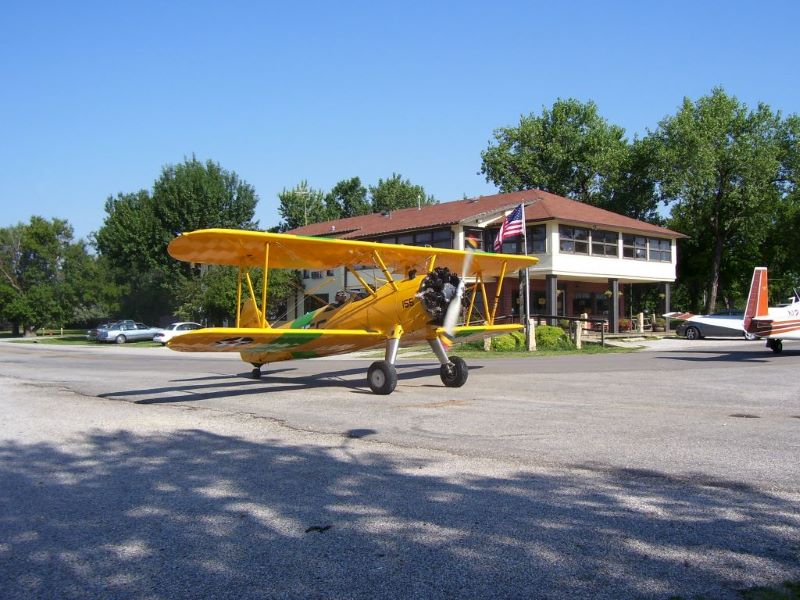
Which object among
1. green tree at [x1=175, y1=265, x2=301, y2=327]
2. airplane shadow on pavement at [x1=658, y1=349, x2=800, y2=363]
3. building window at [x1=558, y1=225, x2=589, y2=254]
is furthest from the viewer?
green tree at [x1=175, y1=265, x2=301, y2=327]

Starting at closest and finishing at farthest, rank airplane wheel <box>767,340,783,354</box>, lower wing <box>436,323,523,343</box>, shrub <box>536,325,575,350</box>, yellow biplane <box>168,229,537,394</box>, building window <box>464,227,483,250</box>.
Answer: yellow biplane <box>168,229,537,394</box> → lower wing <box>436,323,523,343</box> → airplane wheel <box>767,340,783,354</box> → shrub <box>536,325,575,350</box> → building window <box>464,227,483,250</box>

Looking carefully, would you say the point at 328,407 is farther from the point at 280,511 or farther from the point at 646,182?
the point at 646,182

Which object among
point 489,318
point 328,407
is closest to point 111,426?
point 328,407

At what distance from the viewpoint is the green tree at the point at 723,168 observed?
44312 millimetres

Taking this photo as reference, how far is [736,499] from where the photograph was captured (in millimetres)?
5688

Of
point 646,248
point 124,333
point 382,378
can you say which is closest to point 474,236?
point 646,248

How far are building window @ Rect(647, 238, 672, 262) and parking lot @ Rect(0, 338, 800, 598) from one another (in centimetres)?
2891

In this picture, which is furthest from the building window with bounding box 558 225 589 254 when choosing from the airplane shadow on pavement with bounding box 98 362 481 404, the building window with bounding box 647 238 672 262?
the airplane shadow on pavement with bounding box 98 362 481 404

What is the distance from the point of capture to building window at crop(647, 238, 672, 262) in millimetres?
40062

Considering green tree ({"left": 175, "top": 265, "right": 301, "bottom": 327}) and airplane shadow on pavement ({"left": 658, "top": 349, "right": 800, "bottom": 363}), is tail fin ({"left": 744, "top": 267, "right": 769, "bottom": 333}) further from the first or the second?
green tree ({"left": 175, "top": 265, "right": 301, "bottom": 327})

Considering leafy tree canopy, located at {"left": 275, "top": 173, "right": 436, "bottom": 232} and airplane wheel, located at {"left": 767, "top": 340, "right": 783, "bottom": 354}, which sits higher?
leafy tree canopy, located at {"left": 275, "top": 173, "right": 436, "bottom": 232}

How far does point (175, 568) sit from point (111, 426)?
6482 millimetres

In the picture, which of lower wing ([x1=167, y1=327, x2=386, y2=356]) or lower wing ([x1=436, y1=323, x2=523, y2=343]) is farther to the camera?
lower wing ([x1=436, y1=323, x2=523, y2=343])

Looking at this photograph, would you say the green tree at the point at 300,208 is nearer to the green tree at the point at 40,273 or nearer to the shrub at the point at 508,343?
the green tree at the point at 40,273
